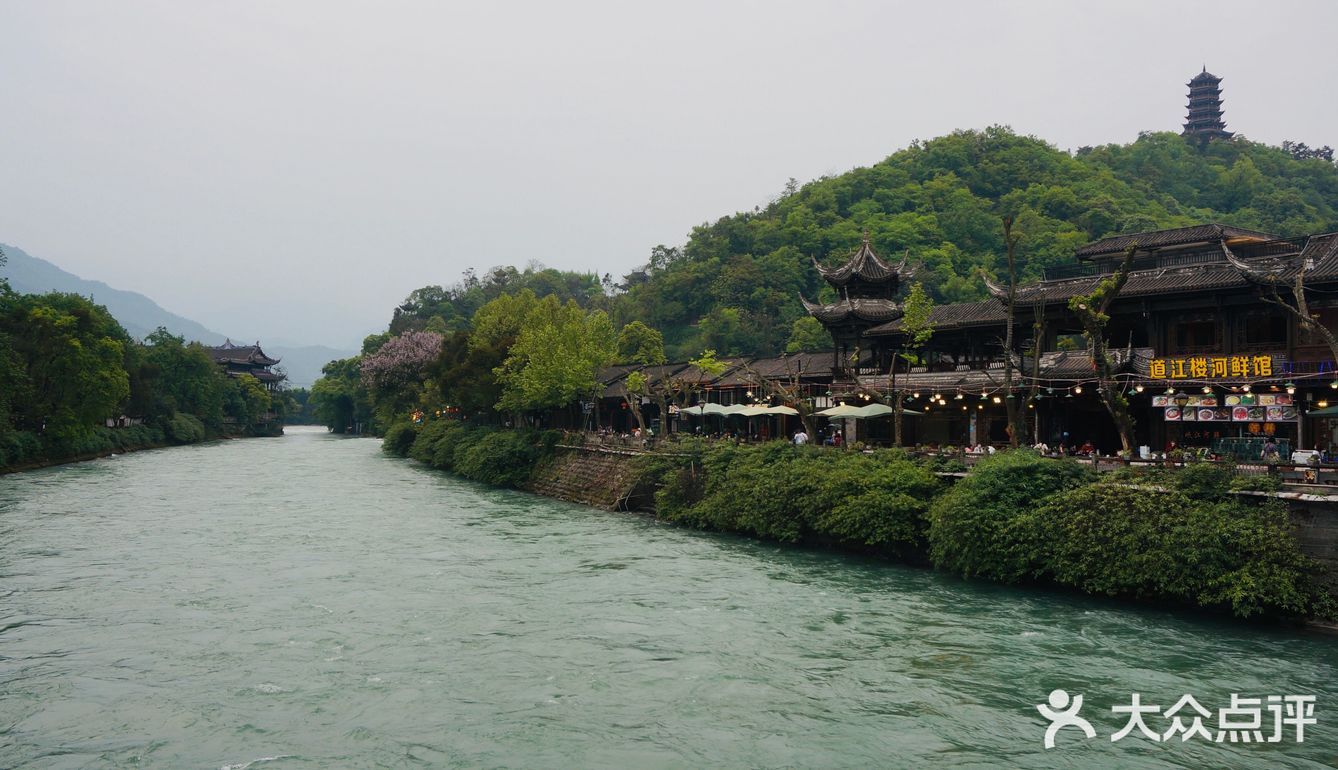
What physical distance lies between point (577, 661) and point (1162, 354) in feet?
68.9

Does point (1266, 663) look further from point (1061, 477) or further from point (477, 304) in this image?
point (477, 304)

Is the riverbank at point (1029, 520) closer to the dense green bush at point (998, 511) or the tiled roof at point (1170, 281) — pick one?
the dense green bush at point (998, 511)

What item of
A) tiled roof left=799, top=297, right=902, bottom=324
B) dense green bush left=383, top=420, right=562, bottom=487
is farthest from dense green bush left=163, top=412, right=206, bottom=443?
tiled roof left=799, top=297, right=902, bottom=324

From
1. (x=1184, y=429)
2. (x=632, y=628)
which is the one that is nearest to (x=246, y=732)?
(x=632, y=628)

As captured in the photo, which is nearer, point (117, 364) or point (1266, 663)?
point (1266, 663)

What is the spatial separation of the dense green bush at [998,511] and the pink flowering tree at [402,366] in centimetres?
5387

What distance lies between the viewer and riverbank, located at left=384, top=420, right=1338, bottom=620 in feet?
54.7

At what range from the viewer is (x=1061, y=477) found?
67.1 feet

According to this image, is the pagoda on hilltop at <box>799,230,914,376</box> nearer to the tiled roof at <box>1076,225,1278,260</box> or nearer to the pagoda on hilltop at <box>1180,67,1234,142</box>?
the tiled roof at <box>1076,225,1278,260</box>

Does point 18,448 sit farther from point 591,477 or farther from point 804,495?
point 804,495

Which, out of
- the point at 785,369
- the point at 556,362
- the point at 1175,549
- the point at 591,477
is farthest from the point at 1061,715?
the point at 556,362

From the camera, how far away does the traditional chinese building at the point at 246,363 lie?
109062 mm

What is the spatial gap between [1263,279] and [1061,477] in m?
7.88
